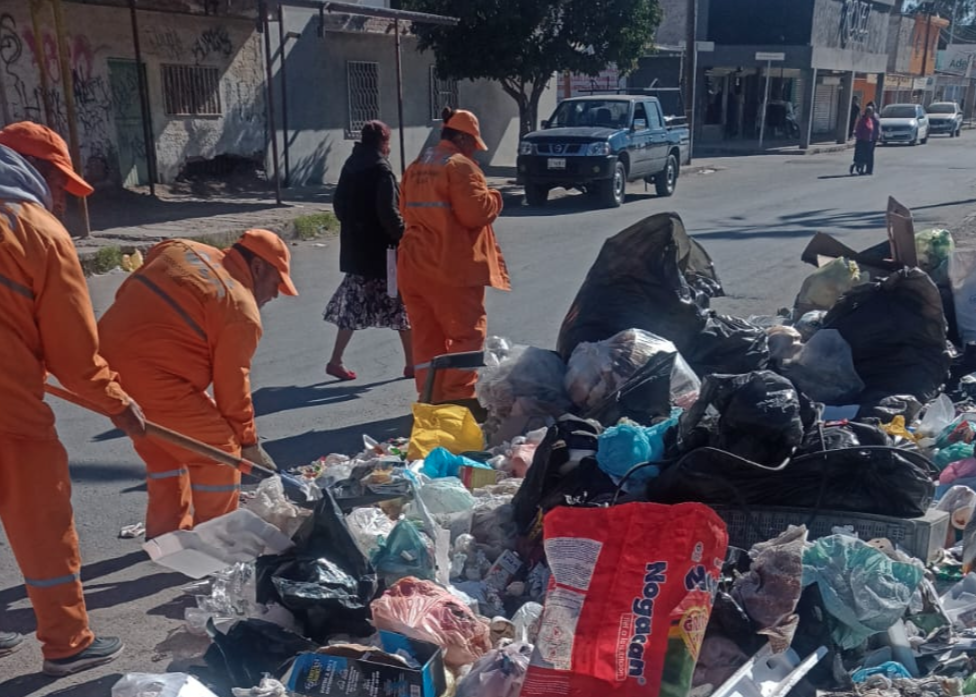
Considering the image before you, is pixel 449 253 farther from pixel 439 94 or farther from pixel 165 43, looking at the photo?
pixel 439 94

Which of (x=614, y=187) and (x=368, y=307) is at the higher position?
(x=368, y=307)

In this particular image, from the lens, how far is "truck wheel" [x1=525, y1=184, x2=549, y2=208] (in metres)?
17.5

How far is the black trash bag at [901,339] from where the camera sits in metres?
5.46

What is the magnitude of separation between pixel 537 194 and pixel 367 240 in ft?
36.7

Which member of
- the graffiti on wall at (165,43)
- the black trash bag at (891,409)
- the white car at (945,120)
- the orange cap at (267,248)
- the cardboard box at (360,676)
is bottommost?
the white car at (945,120)

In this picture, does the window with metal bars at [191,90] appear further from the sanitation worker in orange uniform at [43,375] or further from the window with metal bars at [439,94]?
the sanitation worker in orange uniform at [43,375]

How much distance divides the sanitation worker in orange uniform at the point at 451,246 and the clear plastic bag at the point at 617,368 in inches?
28.5

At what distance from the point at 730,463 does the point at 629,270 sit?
2.35m

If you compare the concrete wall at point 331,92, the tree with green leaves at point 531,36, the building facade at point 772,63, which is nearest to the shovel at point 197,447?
the concrete wall at point 331,92

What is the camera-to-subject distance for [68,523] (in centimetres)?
331

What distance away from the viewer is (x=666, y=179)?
19422 mm

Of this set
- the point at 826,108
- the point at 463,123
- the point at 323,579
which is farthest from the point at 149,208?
the point at 826,108

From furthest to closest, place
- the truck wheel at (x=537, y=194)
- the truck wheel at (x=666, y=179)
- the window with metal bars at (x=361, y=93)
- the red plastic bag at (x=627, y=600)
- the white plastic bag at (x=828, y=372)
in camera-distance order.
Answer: the window with metal bars at (x=361, y=93), the truck wheel at (x=666, y=179), the truck wheel at (x=537, y=194), the white plastic bag at (x=828, y=372), the red plastic bag at (x=627, y=600)

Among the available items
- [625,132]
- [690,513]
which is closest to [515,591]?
[690,513]
